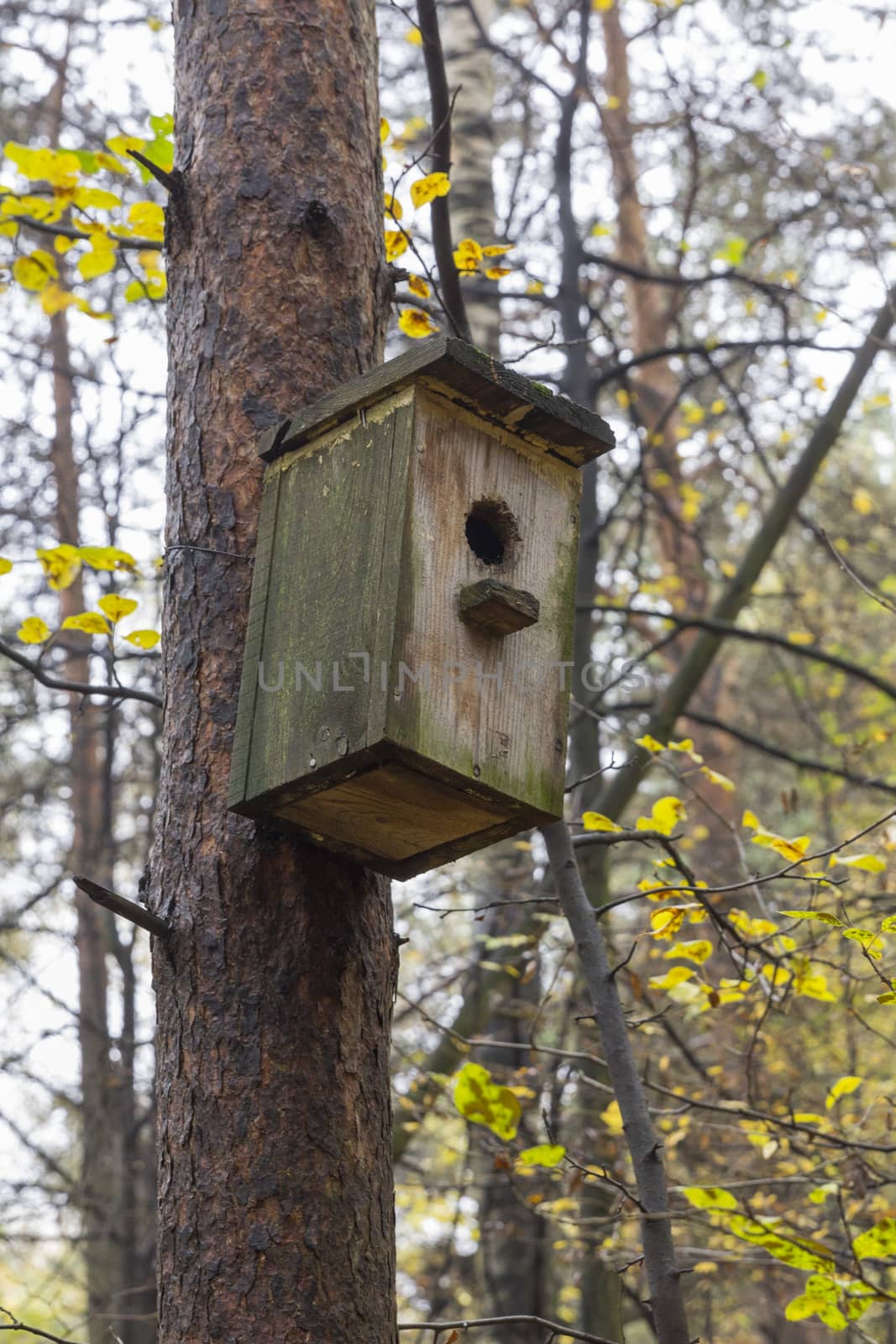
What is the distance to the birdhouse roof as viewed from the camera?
2.27 metres

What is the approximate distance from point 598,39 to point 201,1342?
1008cm

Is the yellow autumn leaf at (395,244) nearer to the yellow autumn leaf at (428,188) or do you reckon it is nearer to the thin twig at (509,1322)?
the yellow autumn leaf at (428,188)

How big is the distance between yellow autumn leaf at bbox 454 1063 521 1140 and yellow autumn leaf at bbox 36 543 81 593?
4.61 ft

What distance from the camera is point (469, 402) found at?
2.38 m

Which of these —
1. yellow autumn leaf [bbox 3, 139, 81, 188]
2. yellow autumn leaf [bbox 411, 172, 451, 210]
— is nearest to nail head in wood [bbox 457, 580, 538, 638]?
yellow autumn leaf [bbox 411, 172, 451, 210]

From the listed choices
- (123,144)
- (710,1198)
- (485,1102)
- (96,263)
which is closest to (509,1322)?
(485,1102)

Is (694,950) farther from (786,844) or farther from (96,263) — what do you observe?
(96,263)

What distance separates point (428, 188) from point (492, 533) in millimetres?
1108

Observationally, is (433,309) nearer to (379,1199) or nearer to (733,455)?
(379,1199)

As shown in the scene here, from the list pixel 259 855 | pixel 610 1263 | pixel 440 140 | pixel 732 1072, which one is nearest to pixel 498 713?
pixel 259 855

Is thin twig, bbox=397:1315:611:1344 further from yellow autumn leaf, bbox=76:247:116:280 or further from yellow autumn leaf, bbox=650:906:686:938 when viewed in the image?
yellow autumn leaf, bbox=76:247:116:280

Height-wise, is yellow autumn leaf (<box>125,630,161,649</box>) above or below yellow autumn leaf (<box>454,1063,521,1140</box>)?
above

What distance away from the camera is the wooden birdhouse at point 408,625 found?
7.06ft

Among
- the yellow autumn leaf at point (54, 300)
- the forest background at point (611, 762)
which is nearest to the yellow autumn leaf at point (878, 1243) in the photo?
the forest background at point (611, 762)
